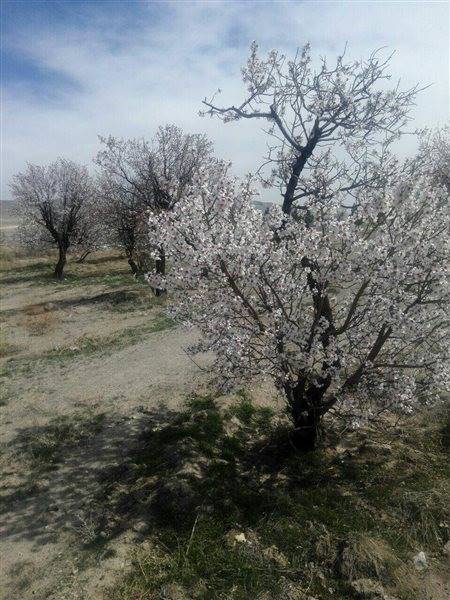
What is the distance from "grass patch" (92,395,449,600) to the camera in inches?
247

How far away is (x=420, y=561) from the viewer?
645 centimetres

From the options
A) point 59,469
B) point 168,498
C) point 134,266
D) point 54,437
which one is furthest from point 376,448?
point 134,266

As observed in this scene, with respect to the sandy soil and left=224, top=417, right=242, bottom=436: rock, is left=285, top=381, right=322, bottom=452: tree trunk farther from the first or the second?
the sandy soil

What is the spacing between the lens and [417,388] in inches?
368

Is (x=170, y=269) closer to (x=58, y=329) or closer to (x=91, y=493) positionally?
(x=91, y=493)

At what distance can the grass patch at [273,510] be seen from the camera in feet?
20.6

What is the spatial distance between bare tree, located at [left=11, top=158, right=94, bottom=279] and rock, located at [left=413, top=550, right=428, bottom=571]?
108ft

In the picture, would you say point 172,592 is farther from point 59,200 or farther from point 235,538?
point 59,200

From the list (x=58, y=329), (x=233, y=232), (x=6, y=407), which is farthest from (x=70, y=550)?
(x=58, y=329)

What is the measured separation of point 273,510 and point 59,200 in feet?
102

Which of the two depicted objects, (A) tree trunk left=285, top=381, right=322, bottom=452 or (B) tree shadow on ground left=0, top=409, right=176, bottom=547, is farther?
(A) tree trunk left=285, top=381, right=322, bottom=452

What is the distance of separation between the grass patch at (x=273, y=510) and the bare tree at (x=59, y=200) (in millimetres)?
27064

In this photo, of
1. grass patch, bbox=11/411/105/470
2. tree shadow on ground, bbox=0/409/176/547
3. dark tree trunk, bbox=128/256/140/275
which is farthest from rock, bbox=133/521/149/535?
dark tree trunk, bbox=128/256/140/275

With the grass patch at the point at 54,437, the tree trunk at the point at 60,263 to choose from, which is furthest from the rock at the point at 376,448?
the tree trunk at the point at 60,263
